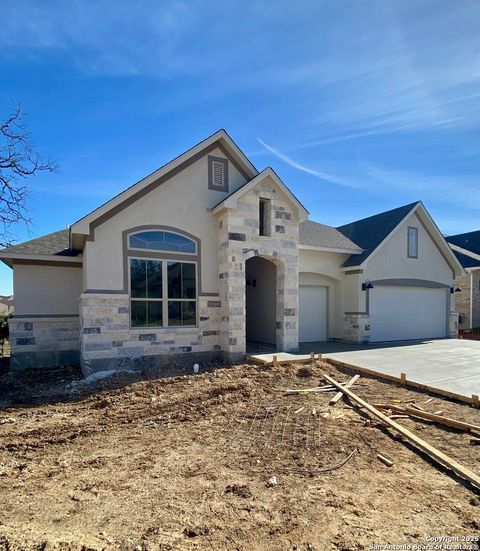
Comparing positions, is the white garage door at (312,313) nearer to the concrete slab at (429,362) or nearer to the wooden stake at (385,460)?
the concrete slab at (429,362)

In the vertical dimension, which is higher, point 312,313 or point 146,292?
point 146,292

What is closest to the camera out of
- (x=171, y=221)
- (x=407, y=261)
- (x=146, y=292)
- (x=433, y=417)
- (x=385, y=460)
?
(x=385, y=460)

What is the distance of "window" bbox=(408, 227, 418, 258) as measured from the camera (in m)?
15.7

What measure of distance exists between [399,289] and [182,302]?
10.4 metres

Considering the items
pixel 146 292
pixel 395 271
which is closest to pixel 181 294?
pixel 146 292

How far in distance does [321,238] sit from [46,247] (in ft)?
34.8

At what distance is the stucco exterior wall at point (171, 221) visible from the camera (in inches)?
364

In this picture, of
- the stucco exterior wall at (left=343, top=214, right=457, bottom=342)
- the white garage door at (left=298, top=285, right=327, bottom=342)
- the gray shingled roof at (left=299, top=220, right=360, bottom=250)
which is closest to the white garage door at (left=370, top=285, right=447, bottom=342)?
the stucco exterior wall at (left=343, top=214, right=457, bottom=342)

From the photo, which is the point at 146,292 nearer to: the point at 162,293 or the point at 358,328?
the point at 162,293

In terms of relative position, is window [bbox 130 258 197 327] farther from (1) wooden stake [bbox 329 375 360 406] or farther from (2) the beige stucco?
(1) wooden stake [bbox 329 375 360 406]

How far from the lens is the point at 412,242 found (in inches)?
623

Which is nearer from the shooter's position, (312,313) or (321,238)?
(312,313)

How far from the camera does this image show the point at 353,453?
452 cm

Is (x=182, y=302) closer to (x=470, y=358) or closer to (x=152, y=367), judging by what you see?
(x=152, y=367)
